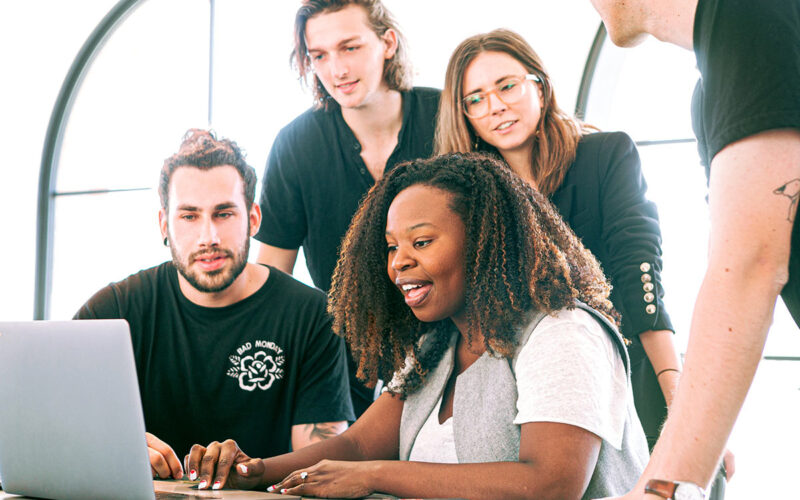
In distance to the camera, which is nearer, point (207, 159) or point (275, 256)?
point (207, 159)

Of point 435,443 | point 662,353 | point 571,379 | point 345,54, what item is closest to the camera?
point 571,379

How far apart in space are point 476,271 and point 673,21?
60 cm

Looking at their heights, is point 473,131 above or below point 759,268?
above

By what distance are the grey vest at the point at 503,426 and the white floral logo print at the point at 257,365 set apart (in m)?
0.67

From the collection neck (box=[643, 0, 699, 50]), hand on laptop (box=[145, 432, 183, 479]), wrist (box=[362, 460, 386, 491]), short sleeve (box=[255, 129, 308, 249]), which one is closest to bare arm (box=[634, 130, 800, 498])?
neck (box=[643, 0, 699, 50])

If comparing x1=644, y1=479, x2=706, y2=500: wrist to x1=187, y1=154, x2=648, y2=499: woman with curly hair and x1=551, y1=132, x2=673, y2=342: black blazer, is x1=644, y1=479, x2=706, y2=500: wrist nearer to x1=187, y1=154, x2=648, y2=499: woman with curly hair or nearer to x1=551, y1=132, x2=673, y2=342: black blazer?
x1=187, y1=154, x2=648, y2=499: woman with curly hair

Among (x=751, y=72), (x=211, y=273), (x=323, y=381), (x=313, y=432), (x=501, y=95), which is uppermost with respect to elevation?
(x=501, y=95)

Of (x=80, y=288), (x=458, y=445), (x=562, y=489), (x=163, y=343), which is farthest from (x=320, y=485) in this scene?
(x=80, y=288)

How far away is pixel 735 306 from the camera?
0.79 meters

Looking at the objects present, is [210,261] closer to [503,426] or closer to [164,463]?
[164,463]

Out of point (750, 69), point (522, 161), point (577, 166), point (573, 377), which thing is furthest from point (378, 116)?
point (750, 69)

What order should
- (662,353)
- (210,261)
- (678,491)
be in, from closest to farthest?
(678,491) → (662,353) → (210,261)

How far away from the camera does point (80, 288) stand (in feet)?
19.5

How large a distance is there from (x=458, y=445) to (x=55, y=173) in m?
4.82
